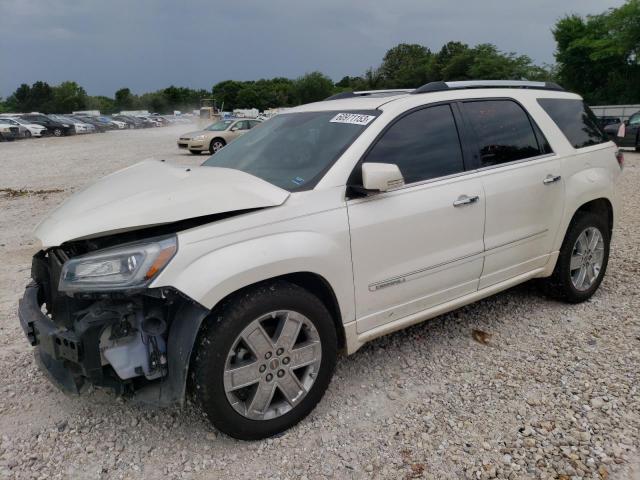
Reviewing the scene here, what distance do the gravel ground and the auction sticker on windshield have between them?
1627 mm

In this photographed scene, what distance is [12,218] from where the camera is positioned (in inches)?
336

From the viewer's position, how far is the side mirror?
2.81m

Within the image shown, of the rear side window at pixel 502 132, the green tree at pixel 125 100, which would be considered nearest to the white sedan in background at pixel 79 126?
the rear side window at pixel 502 132

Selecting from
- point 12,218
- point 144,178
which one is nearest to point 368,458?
point 144,178

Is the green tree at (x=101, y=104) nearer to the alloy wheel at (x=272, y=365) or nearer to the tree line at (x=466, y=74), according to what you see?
the tree line at (x=466, y=74)

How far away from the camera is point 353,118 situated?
10.8ft

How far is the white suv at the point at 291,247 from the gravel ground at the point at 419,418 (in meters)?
0.28

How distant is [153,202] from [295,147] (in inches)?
44.3

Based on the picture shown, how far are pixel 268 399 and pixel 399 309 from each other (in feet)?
3.21

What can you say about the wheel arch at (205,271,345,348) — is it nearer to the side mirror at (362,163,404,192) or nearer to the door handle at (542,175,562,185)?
the side mirror at (362,163,404,192)

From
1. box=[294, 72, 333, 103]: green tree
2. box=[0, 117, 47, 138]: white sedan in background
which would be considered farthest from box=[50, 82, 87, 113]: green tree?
box=[0, 117, 47, 138]: white sedan in background

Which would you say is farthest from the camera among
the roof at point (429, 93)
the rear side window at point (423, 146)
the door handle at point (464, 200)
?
the roof at point (429, 93)

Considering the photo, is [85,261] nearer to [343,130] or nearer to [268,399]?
[268,399]

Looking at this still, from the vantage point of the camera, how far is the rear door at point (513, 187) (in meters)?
3.60
